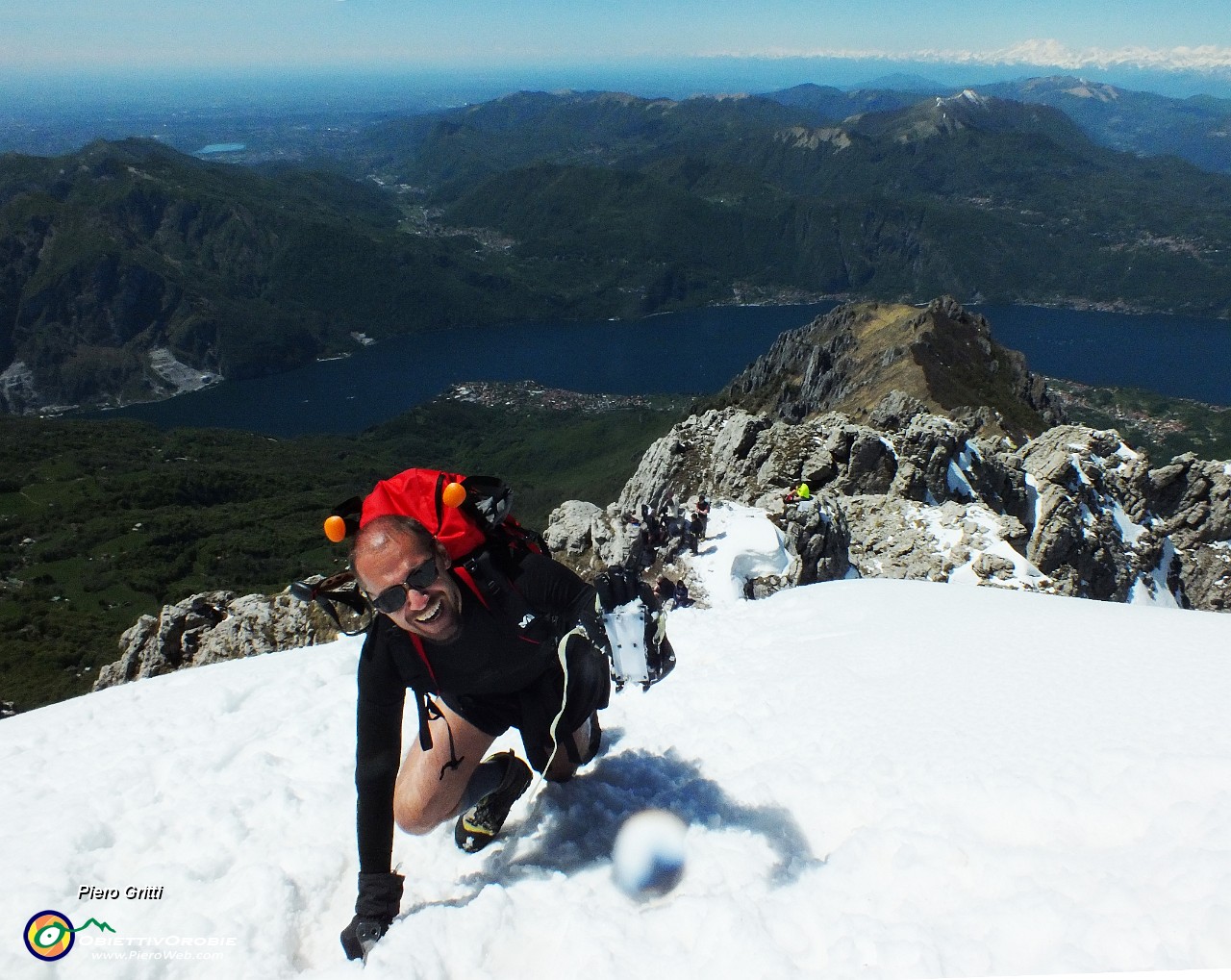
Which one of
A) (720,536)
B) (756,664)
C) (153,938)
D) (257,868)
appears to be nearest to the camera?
(153,938)

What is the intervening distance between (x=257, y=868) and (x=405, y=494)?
2826 millimetres

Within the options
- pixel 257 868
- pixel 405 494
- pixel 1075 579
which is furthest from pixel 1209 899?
pixel 1075 579

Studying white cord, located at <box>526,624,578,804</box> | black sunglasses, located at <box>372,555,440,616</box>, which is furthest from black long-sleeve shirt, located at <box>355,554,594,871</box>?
black sunglasses, located at <box>372,555,440,616</box>

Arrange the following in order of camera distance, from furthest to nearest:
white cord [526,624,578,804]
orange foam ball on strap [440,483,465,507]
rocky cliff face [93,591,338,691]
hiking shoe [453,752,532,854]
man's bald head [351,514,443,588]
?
rocky cliff face [93,591,338,691], hiking shoe [453,752,532,854], white cord [526,624,578,804], orange foam ball on strap [440,483,465,507], man's bald head [351,514,443,588]

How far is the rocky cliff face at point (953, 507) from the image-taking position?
2162 cm

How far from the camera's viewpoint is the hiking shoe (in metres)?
4.81

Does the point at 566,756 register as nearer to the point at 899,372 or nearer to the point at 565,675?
the point at 565,675

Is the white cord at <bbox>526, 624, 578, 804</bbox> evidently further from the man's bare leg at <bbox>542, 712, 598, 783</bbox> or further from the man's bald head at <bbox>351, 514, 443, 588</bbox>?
the man's bald head at <bbox>351, 514, 443, 588</bbox>

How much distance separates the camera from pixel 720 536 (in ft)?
62.8

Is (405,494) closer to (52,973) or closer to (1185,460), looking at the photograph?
(52,973)

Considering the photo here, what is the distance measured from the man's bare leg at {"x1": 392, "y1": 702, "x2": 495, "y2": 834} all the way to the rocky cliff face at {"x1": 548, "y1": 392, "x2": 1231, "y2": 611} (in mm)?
12324

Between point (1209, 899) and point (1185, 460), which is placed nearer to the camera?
point (1209, 899)

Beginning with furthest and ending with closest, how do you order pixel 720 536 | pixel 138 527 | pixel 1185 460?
pixel 138 527 < pixel 1185 460 < pixel 720 536

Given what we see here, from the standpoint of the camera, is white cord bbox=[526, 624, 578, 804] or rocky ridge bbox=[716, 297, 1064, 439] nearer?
white cord bbox=[526, 624, 578, 804]
